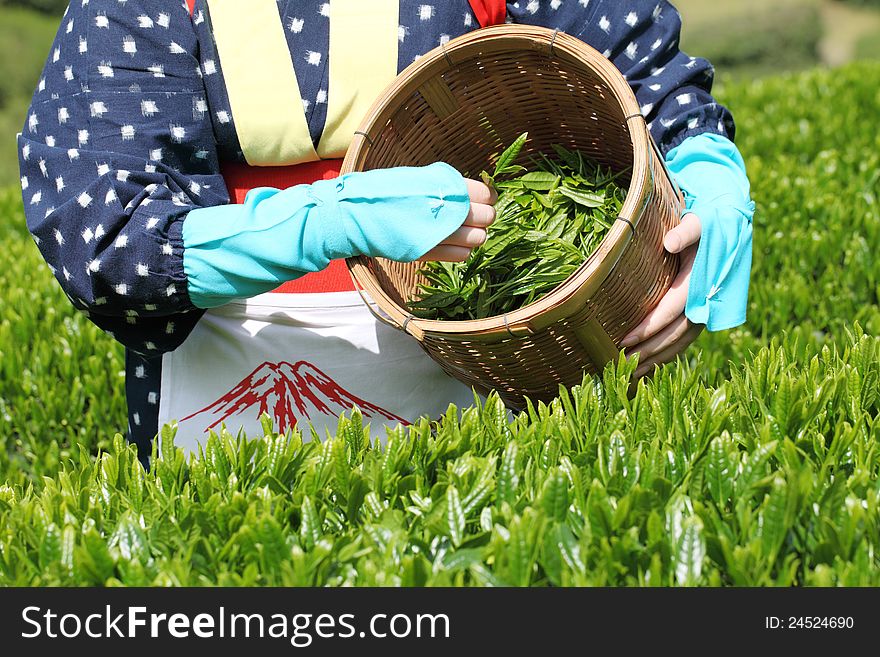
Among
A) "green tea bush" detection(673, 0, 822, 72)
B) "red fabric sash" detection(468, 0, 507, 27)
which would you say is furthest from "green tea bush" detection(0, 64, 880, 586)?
"green tea bush" detection(673, 0, 822, 72)

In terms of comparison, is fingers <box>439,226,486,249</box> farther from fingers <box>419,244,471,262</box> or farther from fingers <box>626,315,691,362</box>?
fingers <box>626,315,691,362</box>

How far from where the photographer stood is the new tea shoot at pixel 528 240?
184 centimetres

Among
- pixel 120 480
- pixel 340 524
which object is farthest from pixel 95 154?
pixel 340 524

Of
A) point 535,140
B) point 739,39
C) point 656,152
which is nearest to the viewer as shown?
point 656,152

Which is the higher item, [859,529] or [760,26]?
[760,26]

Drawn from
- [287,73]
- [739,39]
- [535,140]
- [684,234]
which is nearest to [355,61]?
[287,73]

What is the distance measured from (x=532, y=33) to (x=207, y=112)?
609 millimetres

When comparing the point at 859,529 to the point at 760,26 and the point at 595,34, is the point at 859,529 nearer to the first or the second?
the point at 595,34

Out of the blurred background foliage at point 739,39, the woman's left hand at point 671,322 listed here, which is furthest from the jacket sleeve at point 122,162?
the blurred background foliage at point 739,39

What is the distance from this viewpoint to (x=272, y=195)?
5.54 feet

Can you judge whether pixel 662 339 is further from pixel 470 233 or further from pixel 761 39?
pixel 761 39

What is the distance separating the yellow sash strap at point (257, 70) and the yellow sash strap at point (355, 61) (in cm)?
7

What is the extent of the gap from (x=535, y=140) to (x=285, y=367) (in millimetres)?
734

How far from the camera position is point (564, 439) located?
4.94 ft
